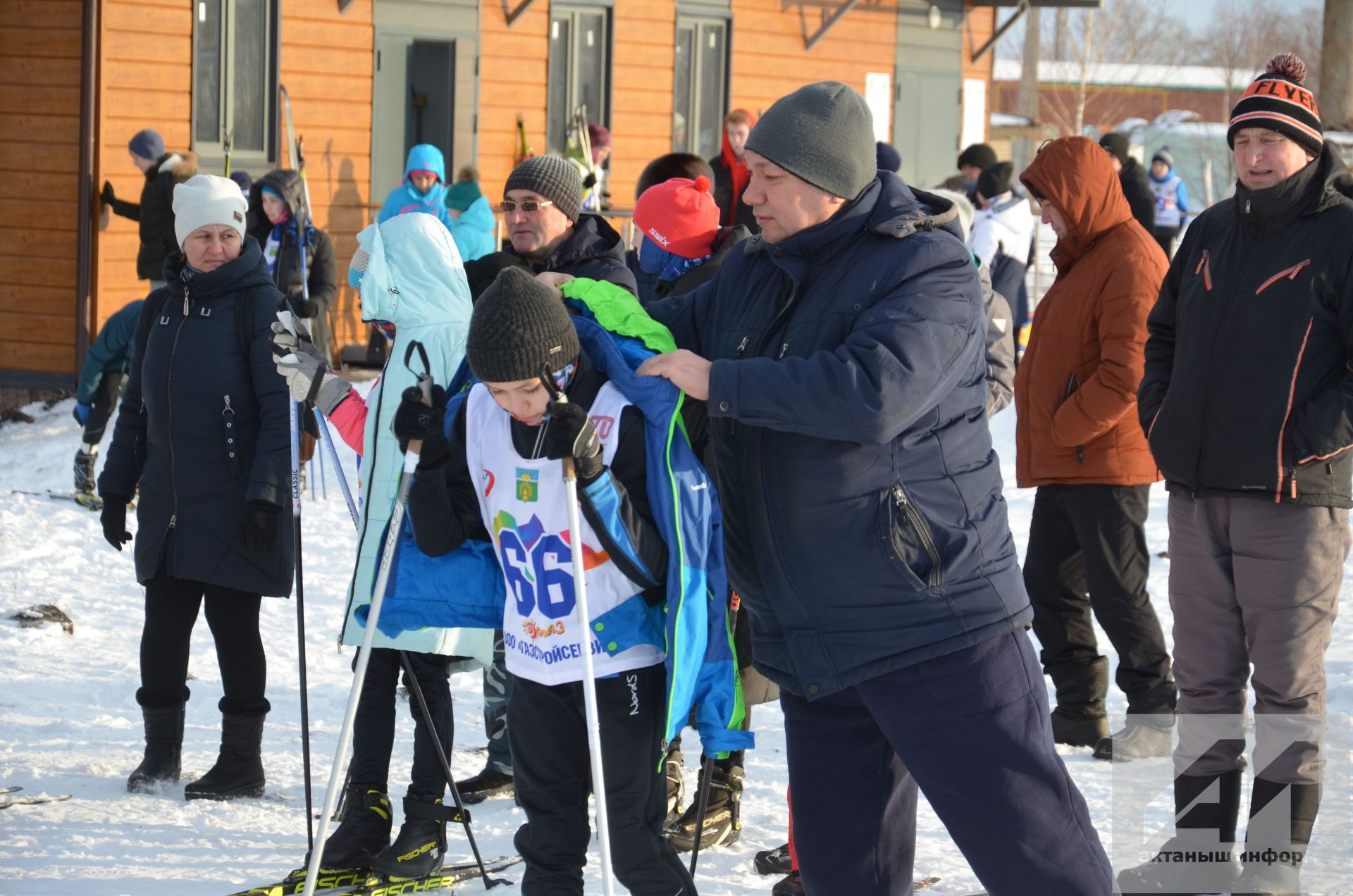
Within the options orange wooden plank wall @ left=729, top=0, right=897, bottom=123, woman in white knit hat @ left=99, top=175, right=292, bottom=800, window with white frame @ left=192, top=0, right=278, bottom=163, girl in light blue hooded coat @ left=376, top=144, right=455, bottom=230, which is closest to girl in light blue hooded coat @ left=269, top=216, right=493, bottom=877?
woman in white knit hat @ left=99, top=175, right=292, bottom=800

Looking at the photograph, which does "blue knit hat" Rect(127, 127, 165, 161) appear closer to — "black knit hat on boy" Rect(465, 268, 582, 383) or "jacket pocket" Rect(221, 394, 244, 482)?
"jacket pocket" Rect(221, 394, 244, 482)

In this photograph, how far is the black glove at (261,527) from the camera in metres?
4.55

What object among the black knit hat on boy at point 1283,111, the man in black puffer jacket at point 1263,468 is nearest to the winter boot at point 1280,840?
the man in black puffer jacket at point 1263,468

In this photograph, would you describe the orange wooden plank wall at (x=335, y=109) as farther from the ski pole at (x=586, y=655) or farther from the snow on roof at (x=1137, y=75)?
the snow on roof at (x=1137, y=75)

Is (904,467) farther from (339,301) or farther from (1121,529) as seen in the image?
(339,301)

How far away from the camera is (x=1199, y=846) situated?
4.03 meters

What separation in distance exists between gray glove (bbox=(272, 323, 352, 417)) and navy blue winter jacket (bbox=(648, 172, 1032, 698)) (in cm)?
133

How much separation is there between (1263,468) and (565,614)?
6.03 ft

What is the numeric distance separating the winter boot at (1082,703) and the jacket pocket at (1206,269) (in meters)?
1.69

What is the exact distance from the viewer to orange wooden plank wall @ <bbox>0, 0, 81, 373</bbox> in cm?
1027

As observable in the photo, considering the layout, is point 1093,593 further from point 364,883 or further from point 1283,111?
point 364,883

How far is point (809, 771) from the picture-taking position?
2.99 m

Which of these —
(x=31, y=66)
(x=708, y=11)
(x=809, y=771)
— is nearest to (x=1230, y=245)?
(x=809, y=771)

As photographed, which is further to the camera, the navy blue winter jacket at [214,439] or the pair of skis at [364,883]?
the navy blue winter jacket at [214,439]
